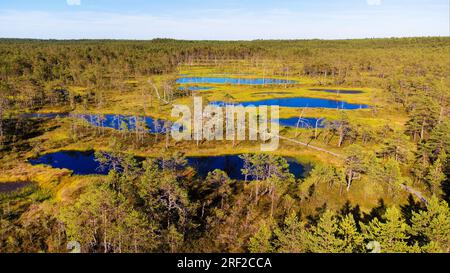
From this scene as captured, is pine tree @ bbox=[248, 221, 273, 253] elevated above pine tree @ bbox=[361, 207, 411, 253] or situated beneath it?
situated beneath

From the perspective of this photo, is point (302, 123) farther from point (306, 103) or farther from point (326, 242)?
point (326, 242)

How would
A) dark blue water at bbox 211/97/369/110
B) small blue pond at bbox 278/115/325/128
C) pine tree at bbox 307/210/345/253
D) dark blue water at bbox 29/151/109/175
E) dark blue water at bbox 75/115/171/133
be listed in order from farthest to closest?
dark blue water at bbox 211/97/369/110
small blue pond at bbox 278/115/325/128
dark blue water at bbox 75/115/171/133
dark blue water at bbox 29/151/109/175
pine tree at bbox 307/210/345/253

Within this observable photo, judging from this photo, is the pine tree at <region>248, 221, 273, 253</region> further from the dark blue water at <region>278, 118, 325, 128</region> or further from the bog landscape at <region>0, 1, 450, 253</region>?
the dark blue water at <region>278, 118, 325, 128</region>

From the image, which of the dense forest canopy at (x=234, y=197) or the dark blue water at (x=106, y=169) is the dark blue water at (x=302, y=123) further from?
the dark blue water at (x=106, y=169)

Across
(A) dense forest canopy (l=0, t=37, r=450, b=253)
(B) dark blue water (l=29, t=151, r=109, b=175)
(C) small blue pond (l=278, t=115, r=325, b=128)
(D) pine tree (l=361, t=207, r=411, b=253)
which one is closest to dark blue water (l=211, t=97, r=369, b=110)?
(A) dense forest canopy (l=0, t=37, r=450, b=253)

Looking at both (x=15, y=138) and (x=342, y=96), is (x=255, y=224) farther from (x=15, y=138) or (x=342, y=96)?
(x=342, y=96)

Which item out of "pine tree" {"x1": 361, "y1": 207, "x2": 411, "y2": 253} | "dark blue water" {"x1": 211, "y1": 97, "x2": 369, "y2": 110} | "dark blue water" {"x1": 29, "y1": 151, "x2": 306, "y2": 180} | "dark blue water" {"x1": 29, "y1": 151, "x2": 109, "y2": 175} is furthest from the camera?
"dark blue water" {"x1": 211, "y1": 97, "x2": 369, "y2": 110}

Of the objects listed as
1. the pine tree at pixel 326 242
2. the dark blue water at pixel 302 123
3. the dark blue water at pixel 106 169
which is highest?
→ the pine tree at pixel 326 242

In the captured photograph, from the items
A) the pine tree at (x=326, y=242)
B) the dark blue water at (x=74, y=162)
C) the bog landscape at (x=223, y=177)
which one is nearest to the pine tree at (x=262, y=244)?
the bog landscape at (x=223, y=177)

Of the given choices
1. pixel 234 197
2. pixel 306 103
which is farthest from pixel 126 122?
pixel 306 103
